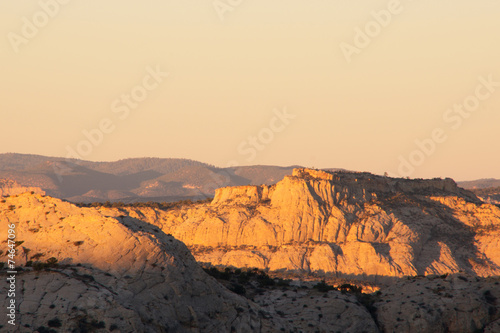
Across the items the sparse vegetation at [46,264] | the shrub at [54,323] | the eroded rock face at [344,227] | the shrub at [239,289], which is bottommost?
the shrub at [54,323]

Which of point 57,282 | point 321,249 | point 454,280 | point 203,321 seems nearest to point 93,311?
point 57,282

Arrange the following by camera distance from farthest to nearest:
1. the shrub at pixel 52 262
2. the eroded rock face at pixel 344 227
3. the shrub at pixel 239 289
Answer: the eroded rock face at pixel 344 227
the shrub at pixel 239 289
the shrub at pixel 52 262

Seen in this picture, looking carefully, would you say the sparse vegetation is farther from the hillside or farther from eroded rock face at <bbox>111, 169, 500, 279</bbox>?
eroded rock face at <bbox>111, 169, 500, 279</bbox>

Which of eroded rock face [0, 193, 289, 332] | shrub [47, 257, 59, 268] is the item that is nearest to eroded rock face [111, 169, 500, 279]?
eroded rock face [0, 193, 289, 332]

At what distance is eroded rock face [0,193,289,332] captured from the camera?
177 feet

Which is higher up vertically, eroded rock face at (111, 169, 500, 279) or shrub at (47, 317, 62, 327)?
eroded rock face at (111, 169, 500, 279)

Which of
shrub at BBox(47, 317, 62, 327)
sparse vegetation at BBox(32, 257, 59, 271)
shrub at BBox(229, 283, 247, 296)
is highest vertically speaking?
sparse vegetation at BBox(32, 257, 59, 271)

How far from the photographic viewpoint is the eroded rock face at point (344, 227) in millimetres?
124512

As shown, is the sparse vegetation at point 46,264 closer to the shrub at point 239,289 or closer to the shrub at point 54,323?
the shrub at point 54,323

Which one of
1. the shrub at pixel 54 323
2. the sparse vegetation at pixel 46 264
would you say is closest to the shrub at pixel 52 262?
the sparse vegetation at pixel 46 264

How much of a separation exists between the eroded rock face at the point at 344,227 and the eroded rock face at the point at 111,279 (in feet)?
192

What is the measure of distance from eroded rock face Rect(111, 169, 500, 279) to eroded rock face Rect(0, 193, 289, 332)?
5856cm

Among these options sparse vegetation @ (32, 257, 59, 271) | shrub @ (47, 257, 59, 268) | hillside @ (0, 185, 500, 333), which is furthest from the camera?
shrub @ (47, 257, 59, 268)

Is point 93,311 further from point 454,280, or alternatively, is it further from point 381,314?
point 454,280
